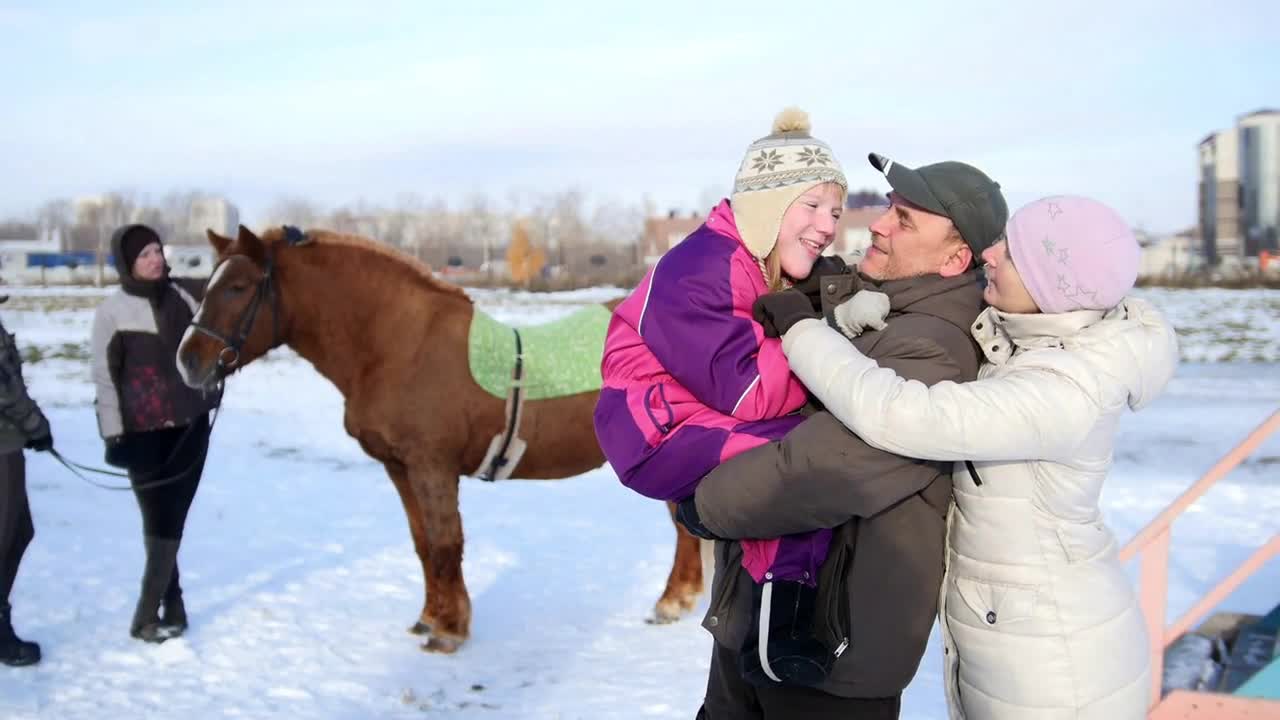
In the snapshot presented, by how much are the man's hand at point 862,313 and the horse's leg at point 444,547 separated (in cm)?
333

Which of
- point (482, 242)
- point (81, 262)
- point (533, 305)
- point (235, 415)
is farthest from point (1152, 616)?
point (482, 242)

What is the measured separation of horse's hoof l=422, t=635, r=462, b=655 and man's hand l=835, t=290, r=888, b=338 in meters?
3.51

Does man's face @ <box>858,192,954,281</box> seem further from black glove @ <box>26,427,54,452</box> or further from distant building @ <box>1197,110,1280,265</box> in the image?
distant building @ <box>1197,110,1280,265</box>

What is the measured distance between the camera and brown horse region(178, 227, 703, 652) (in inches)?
191

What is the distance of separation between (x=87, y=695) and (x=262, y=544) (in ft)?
7.54

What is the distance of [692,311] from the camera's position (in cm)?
192

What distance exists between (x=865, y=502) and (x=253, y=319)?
396cm

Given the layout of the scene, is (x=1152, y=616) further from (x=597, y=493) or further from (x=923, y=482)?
(x=597, y=493)

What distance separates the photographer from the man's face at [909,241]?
2000 mm

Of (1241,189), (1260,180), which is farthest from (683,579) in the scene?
(1241,189)

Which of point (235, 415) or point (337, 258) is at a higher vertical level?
point (337, 258)

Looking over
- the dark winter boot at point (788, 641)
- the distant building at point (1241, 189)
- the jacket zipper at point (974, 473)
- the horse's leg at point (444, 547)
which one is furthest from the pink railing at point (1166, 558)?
the distant building at point (1241, 189)

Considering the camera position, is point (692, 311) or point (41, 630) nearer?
point (692, 311)

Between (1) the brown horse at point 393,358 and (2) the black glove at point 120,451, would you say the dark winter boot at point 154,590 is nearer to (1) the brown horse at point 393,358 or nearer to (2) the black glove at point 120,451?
(2) the black glove at point 120,451
